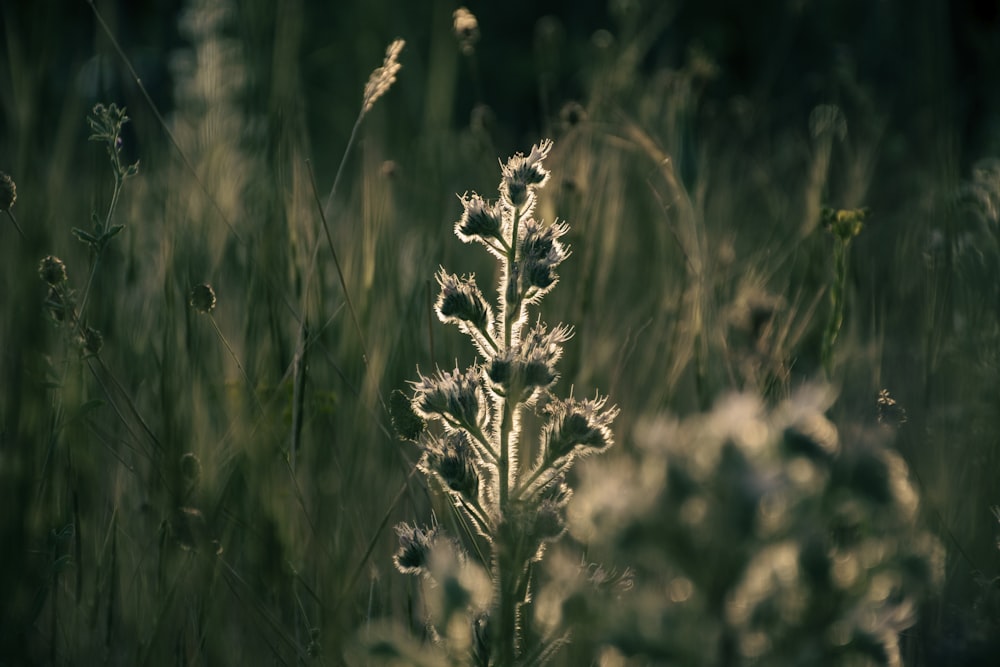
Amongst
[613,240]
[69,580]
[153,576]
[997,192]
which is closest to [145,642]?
[153,576]

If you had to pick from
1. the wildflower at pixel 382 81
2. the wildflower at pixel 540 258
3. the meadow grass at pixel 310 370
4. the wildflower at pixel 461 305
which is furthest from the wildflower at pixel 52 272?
the wildflower at pixel 540 258

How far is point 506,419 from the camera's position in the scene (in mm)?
1177

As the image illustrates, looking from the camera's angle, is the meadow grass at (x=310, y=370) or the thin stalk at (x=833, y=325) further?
the thin stalk at (x=833, y=325)

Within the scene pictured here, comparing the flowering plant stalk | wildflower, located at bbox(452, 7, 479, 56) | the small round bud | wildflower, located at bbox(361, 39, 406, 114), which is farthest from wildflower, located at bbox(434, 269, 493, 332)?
wildflower, located at bbox(452, 7, 479, 56)

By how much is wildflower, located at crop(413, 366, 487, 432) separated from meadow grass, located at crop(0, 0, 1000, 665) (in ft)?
0.72

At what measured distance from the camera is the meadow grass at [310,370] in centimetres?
124

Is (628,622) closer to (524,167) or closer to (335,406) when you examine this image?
(524,167)

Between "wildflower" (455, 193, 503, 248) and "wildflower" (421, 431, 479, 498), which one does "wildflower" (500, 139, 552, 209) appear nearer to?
"wildflower" (455, 193, 503, 248)

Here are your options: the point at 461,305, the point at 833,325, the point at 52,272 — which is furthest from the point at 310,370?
the point at 833,325

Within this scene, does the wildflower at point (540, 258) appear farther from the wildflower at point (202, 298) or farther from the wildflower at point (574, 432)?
the wildflower at point (202, 298)

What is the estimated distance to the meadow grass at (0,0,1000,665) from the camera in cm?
124

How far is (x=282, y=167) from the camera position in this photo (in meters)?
1.80

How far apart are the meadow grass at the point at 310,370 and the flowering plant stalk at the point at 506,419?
12 centimetres

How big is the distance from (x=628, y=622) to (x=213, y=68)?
6.93 ft
